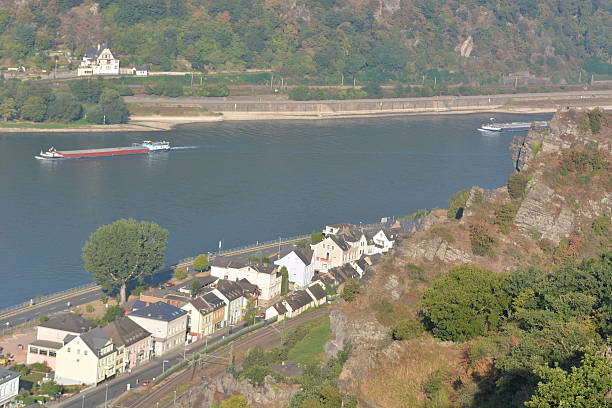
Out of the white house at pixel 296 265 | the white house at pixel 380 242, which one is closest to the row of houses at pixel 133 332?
the white house at pixel 296 265

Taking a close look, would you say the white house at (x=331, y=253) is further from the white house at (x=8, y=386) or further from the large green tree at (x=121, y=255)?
the white house at (x=8, y=386)

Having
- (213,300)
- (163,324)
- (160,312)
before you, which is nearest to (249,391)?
(163,324)

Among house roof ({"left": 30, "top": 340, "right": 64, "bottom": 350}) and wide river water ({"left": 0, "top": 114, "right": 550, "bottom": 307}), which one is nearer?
house roof ({"left": 30, "top": 340, "right": 64, "bottom": 350})

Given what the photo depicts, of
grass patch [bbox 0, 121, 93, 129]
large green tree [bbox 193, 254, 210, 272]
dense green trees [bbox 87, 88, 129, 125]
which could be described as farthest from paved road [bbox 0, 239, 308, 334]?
dense green trees [bbox 87, 88, 129, 125]

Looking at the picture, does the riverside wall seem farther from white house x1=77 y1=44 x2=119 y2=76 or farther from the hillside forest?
white house x1=77 y1=44 x2=119 y2=76

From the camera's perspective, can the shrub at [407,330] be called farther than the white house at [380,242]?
No
